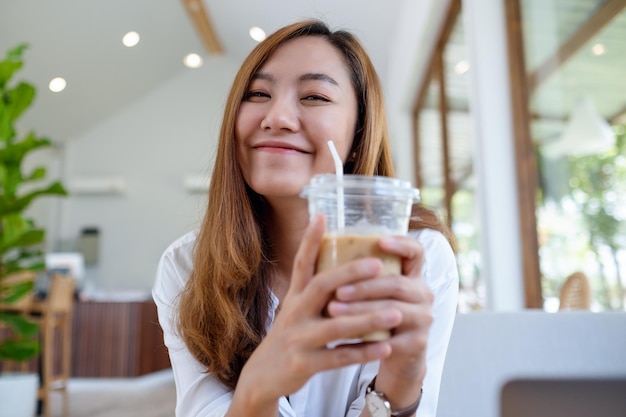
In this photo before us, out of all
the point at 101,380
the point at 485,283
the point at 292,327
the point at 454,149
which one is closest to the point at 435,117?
the point at 454,149

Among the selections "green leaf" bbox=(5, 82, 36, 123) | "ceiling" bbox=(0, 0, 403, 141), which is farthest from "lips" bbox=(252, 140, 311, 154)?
"ceiling" bbox=(0, 0, 403, 141)

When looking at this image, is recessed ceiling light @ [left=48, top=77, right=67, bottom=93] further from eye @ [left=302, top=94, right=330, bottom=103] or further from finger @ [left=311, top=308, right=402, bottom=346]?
finger @ [left=311, top=308, right=402, bottom=346]

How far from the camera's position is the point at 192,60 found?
9094 mm

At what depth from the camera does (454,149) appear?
4.74m

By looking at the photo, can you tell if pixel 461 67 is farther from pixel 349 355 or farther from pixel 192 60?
pixel 192 60

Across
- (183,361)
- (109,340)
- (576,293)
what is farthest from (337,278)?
(109,340)

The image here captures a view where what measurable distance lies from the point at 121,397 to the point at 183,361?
475cm

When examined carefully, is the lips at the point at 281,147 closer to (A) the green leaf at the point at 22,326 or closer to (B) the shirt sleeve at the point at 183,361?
(B) the shirt sleeve at the point at 183,361

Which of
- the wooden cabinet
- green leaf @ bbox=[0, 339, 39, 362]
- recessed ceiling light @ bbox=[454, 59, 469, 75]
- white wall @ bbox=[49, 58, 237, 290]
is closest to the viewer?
green leaf @ bbox=[0, 339, 39, 362]

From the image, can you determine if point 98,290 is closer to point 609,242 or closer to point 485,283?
point 485,283

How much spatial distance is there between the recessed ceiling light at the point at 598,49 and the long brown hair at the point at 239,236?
5.46ft

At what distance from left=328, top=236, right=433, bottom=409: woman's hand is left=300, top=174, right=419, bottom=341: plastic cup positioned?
0.01 metres

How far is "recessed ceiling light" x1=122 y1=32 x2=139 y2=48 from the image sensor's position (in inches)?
297

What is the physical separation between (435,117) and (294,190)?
16.0ft
